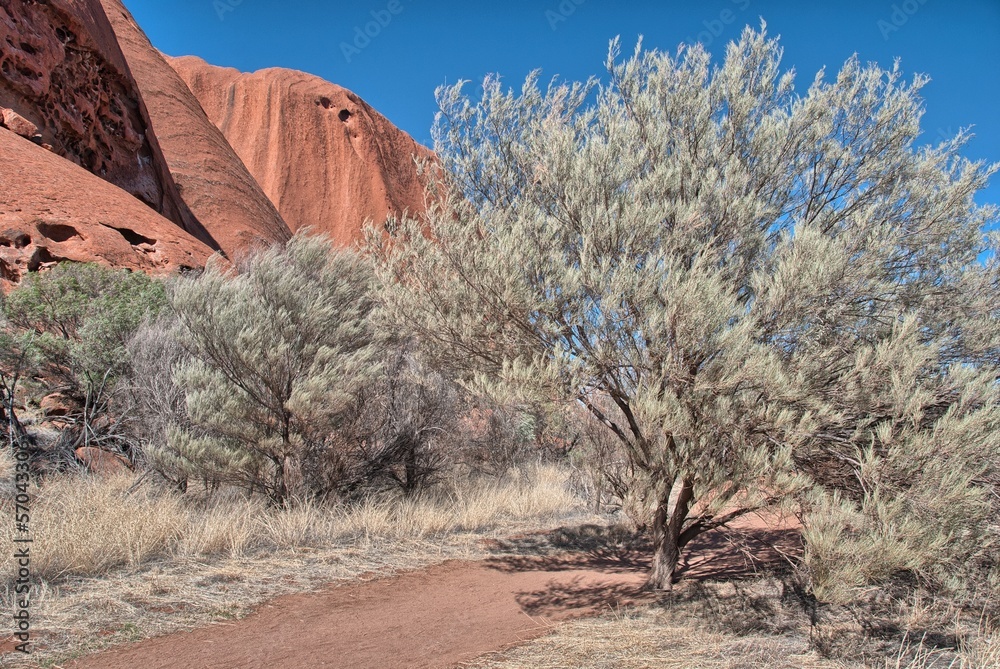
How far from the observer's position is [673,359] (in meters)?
4.76

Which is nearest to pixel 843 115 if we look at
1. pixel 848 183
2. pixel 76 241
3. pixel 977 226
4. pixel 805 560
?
pixel 848 183

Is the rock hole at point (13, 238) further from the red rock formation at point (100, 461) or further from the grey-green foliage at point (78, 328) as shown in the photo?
the red rock formation at point (100, 461)

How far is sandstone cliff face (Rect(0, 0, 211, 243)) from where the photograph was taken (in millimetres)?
16391

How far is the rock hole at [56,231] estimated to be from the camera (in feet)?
44.3

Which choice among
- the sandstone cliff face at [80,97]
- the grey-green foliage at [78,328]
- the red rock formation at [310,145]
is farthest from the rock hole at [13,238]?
the red rock formation at [310,145]

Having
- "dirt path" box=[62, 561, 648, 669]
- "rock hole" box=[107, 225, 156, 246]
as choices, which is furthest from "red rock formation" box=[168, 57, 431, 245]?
"dirt path" box=[62, 561, 648, 669]

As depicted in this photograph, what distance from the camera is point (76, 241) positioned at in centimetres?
1363

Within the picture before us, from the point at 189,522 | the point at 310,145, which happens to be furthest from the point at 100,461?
the point at 310,145

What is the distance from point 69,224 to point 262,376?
Answer: 31.5 ft

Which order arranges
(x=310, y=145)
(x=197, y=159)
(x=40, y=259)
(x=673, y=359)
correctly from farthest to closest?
(x=310, y=145), (x=197, y=159), (x=40, y=259), (x=673, y=359)

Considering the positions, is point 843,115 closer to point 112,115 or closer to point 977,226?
point 977,226

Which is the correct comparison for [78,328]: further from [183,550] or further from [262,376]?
[183,550]

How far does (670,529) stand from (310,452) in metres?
5.05

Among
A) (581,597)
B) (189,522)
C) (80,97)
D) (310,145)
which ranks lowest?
(581,597)
